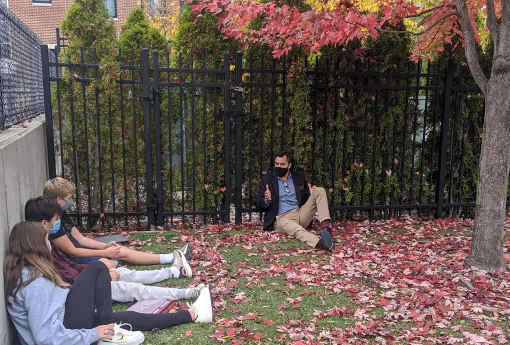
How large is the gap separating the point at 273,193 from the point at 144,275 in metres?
2.63

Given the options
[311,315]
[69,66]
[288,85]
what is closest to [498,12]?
[288,85]

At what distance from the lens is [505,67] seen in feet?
15.7

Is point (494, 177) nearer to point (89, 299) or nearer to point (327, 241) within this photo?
point (327, 241)

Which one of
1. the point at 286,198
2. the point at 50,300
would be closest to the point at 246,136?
the point at 286,198

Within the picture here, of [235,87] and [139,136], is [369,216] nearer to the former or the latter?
[235,87]

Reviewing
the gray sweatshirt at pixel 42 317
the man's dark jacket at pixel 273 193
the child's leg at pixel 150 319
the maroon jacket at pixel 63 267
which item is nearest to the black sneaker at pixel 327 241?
the man's dark jacket at pixel 273 193

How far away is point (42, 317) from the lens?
281 cm

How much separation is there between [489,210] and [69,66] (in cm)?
590

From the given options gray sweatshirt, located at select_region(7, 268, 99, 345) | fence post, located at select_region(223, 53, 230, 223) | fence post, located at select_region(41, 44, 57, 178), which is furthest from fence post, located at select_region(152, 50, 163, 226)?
gray sweatshirt, located at select_region(7, 268, 99, 345)

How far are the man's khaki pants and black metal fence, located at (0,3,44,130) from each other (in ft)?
12.5

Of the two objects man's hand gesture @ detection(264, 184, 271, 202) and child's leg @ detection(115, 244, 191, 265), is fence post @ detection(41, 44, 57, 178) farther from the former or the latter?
man's hand gesture @ detection(264, 184, 271, 202)

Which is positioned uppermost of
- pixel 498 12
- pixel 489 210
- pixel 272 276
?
pixel 498 12

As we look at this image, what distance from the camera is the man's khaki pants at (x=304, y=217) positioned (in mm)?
6086

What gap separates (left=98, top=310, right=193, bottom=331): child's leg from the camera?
340 cm
